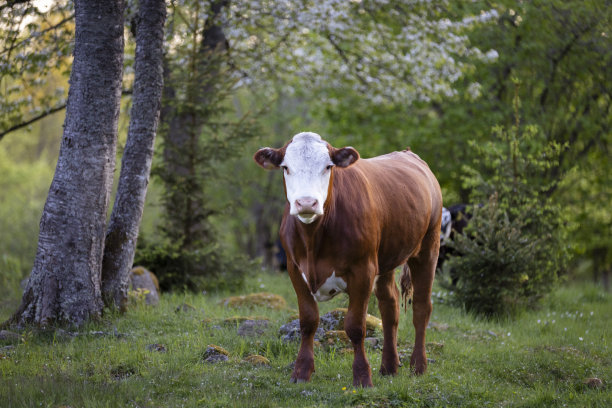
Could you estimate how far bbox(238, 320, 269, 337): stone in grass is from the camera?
298 inches

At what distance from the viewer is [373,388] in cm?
548

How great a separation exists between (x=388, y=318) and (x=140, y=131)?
4353mm

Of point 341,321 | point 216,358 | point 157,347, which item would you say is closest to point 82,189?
point 157,347

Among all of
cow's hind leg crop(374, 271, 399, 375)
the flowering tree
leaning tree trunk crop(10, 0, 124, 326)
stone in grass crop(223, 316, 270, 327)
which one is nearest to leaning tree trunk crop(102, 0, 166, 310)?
leaning tree trunk crop(10, 0, 124, 326)

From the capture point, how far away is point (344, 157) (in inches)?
213

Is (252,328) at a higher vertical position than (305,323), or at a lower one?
lower

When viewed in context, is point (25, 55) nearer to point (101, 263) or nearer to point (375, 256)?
point (101, 263)

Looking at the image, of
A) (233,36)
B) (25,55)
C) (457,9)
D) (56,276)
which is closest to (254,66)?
(233,36)

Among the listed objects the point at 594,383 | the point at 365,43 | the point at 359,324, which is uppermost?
the point at 365,43

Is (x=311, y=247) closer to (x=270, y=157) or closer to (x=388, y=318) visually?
(x=270, y=157)

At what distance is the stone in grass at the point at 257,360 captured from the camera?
21.2ft

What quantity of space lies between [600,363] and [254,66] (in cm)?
1000

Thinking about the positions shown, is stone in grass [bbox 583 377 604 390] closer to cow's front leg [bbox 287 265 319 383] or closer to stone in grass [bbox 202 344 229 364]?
cow's front leg [bbox 287 265 319 383]

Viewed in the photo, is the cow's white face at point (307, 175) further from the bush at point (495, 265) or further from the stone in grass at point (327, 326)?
the bush at point (495, 265)
